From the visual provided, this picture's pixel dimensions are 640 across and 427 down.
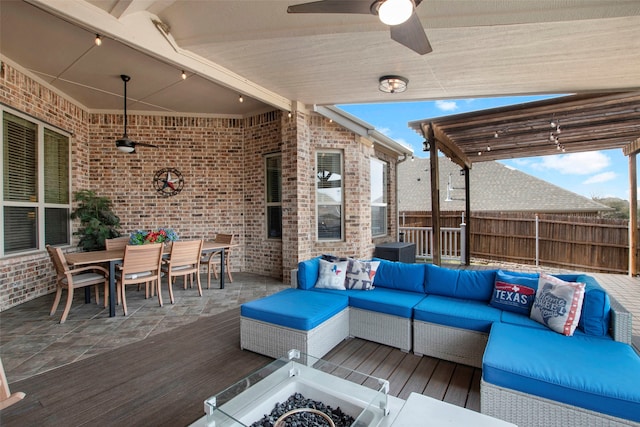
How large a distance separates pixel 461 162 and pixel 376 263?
5.18 metres

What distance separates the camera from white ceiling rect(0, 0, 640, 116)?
2.77m

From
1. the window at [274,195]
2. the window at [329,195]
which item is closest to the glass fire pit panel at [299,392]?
the window at [329,195]

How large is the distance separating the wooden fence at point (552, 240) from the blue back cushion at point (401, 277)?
5.04 meters

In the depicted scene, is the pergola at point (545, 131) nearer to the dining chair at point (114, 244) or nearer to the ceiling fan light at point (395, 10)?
the ceiling fan light at point (395, 10)

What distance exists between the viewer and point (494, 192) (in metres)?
14.6

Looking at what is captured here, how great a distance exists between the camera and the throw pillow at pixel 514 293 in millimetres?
2734

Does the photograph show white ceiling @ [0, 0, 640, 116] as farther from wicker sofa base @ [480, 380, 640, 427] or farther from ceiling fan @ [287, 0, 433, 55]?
wicker sofa base @ [480, 380, 640, 427]

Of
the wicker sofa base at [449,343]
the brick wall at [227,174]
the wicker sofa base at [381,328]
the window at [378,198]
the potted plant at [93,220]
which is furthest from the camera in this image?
the window at [378,198]

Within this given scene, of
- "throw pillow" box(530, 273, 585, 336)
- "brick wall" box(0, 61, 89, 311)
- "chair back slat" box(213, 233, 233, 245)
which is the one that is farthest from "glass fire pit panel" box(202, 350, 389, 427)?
"brick wall" box(0, 61, 89, 311)

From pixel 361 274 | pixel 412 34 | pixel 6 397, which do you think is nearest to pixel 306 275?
pixel 361 274

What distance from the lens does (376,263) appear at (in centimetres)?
365

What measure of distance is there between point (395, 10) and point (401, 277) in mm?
2619

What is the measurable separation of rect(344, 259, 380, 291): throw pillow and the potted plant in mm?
4684

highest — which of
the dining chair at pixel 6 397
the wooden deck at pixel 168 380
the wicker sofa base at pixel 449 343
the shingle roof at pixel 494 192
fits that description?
the shingle roof at pixel 494 192
